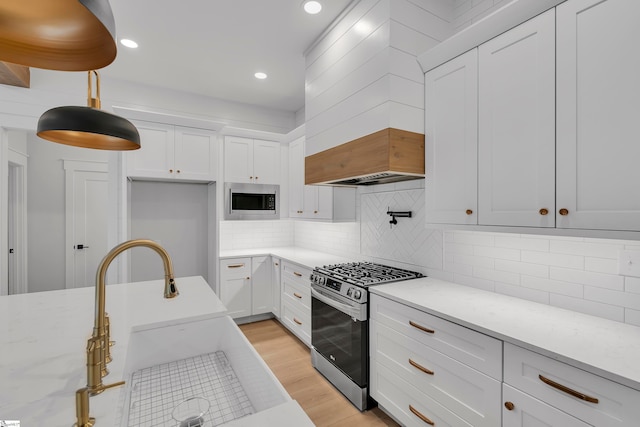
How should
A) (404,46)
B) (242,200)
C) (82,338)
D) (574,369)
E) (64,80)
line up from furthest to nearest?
(242,200) < (64,80) < (404,46) < (82,338) < (574,369)

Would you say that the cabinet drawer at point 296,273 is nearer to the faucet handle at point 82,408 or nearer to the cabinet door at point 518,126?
the cabinet door at point 518,126

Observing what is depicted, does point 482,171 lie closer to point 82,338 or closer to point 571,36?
point 571,36

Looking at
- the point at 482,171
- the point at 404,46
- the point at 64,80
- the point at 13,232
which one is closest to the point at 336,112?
the point at 404,46

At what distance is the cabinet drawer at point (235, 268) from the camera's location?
3602mm

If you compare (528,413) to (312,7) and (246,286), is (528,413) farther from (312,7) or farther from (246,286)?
(246,286)

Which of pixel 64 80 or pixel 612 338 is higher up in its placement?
pixel 64 80

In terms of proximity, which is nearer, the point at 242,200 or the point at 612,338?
the point at 612,338

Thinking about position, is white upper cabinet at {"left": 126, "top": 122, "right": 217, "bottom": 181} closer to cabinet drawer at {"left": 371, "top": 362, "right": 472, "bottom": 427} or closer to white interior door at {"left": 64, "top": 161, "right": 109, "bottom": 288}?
white interior door at {"left": 64, "top": 161, "right": 109, "bottom": 288}

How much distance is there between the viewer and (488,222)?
5.52 ft

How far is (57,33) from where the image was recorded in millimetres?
630

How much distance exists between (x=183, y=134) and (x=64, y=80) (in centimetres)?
125

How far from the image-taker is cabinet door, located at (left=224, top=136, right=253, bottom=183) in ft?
12.5

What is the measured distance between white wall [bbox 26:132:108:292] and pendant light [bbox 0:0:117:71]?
447cm

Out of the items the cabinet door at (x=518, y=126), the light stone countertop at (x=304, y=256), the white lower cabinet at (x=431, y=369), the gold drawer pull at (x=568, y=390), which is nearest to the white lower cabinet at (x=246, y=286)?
the light stone countertop at (x=304, y=256)
